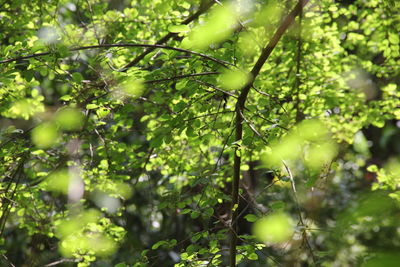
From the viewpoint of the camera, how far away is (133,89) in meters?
2.32

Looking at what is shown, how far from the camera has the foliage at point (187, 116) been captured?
7.30 ft

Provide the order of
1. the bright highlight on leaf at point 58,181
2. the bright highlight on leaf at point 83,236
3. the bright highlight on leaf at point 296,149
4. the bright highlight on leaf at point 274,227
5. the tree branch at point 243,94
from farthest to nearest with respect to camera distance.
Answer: the bright highlight on leaf at point 83,236 < the bright highlight on leaf at point 58,181 < the tree branch at point 243,94 < the bright highlight on leaf at point 296,149 < the bright highlight on leaf at point 274,227

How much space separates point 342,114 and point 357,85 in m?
1.37

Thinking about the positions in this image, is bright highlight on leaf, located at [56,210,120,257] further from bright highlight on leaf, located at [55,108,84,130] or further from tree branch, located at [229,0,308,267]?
tree branch, located at [229,0,308,267]

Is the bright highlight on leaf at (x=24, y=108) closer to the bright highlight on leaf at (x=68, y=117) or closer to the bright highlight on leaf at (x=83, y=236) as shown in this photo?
the bright highlight on leaf at (x=83, y=236)

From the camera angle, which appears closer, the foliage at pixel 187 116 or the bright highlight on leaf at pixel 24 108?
the foliage at pixel 187 116

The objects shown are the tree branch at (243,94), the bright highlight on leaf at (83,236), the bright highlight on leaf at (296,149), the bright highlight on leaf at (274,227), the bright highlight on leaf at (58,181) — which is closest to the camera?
the bright highlight on leaf at (274,227)

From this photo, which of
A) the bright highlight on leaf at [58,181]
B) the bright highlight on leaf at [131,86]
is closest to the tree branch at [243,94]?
the bright highlight on leaf at [131,86]

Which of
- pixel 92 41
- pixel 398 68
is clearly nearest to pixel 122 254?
pixel 92 41

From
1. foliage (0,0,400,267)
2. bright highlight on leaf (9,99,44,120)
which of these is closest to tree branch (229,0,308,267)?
foliage (0,0,400,267)

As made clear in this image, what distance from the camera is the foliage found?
2225 mm

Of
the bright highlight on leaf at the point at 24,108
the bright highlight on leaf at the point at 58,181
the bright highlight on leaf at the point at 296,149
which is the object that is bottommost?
the bright highlight on leaf at the point at 296,149

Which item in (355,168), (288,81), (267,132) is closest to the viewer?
(267,132)

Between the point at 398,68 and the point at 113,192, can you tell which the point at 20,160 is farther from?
the point at 398,68
